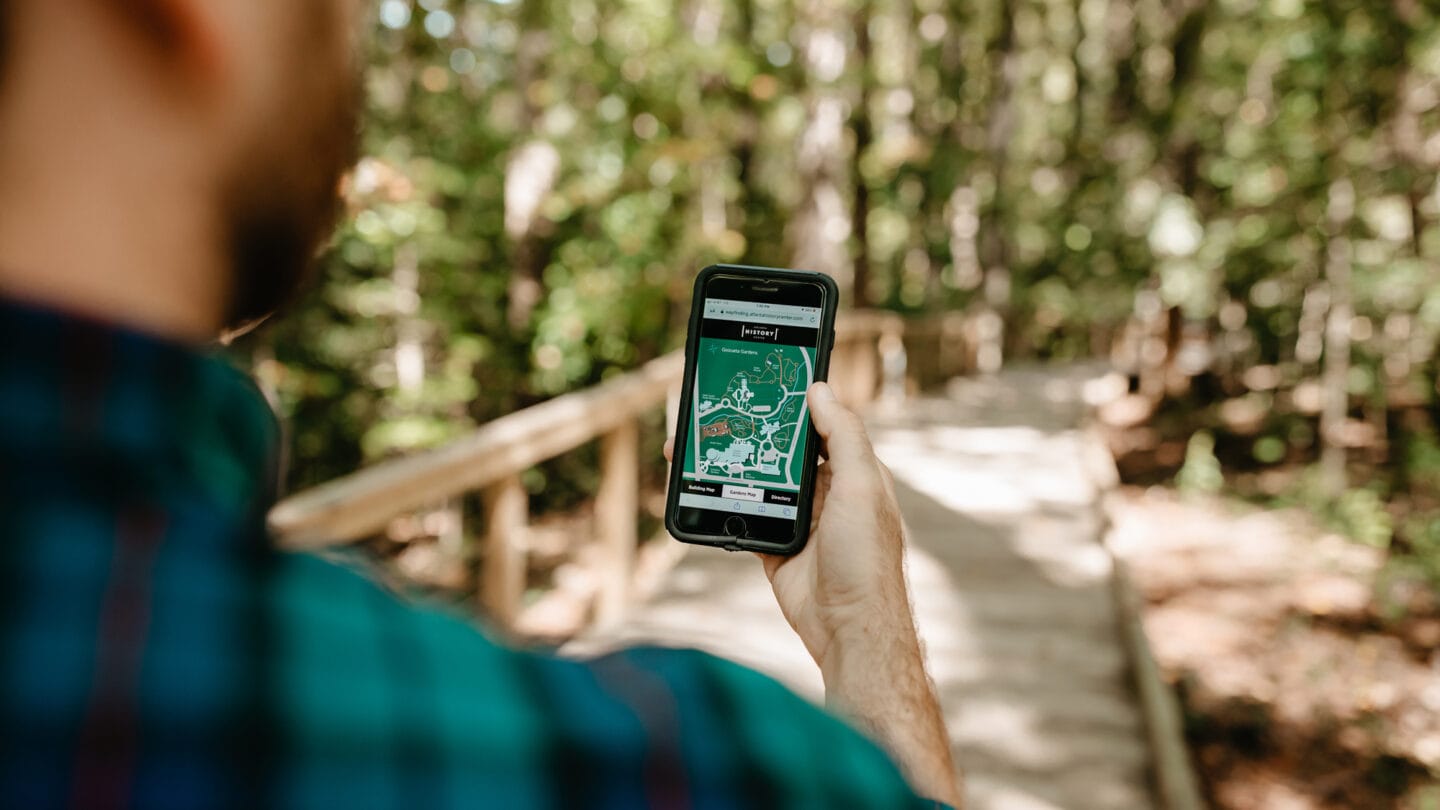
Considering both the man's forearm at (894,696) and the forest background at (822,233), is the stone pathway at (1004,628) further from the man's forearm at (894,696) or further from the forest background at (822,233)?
the man's forearm at (894,696)

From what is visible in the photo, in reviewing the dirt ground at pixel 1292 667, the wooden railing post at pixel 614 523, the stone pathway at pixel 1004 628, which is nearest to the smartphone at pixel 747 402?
the stone pathway at pixel 1004 628

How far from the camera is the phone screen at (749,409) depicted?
146 cm

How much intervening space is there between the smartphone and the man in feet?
2.77

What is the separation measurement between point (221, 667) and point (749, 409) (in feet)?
3.63

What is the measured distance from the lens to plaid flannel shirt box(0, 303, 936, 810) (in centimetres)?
40

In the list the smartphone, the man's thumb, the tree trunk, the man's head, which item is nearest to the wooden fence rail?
the smartphone

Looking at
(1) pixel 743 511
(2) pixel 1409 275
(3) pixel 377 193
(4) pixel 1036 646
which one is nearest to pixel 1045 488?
(4) pixel 1036 646

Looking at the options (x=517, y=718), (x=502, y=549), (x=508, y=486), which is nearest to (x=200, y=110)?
(x=517, y=718)

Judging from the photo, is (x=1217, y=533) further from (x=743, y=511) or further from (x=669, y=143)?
(x=743, y=511)

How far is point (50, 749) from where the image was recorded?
1.27 feet

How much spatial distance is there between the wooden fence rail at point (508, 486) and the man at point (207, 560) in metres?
1.59

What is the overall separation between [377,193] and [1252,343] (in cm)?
1213

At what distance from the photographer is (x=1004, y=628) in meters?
4.80

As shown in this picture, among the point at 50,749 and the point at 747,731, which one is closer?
the point at 50,749
